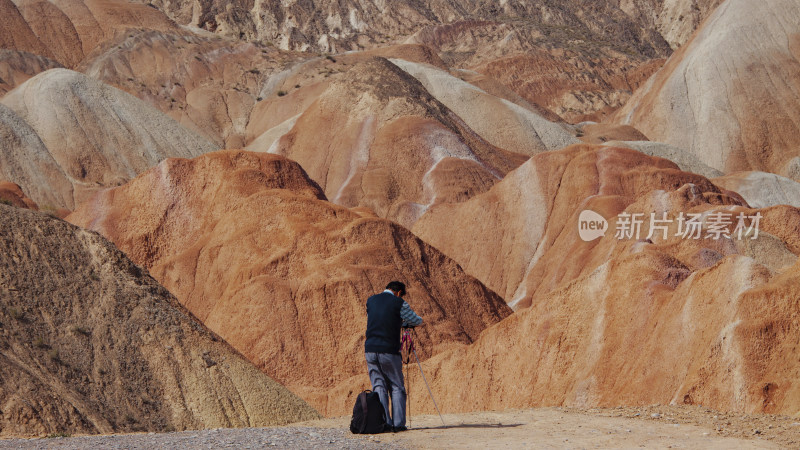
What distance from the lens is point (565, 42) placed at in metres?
139

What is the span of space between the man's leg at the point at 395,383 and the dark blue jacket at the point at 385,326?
3.7 inches

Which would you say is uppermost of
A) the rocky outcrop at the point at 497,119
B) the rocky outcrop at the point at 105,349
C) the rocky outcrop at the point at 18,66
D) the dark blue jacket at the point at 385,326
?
the rocky outcrop at the point at 18,66

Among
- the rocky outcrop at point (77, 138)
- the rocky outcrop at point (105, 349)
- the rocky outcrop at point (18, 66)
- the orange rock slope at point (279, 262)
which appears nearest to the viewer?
the rocky outcrop at point (105, 349)

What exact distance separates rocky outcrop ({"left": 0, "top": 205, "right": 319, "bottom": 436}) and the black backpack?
8.28 m

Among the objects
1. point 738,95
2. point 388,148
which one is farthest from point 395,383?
point 738,95

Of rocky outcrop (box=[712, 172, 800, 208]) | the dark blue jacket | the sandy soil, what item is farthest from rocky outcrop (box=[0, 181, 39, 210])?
the dark blue jacket

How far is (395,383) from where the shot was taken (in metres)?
13.6

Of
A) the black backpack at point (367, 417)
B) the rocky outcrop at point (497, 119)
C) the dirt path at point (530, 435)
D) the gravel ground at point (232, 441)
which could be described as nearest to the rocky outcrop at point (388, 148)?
the rocky outcrop at point (497, 119)

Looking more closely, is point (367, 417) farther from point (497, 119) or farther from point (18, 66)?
point (18, 66)

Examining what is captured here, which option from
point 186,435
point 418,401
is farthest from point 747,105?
point 186,435

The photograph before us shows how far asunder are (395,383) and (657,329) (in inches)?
613

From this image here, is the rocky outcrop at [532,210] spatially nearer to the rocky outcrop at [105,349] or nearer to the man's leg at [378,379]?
the rocky outcrop at [105,349]

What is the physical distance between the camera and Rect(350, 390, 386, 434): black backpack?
13.2 m

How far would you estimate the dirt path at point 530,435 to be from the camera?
39.0ft
